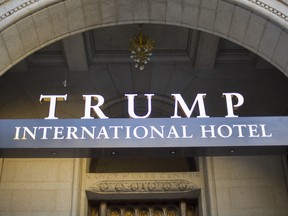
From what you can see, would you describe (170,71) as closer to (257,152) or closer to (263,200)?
(263,200)

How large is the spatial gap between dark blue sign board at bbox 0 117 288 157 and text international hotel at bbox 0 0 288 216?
0.02 metres

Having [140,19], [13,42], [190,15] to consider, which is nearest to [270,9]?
[190,15]

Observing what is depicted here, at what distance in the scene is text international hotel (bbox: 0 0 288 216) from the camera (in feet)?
23.4

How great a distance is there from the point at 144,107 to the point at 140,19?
4327 millimetres

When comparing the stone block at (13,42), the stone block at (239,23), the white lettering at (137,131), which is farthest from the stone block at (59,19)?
the stone block at (239,23)

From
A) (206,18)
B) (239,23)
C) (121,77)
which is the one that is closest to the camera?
(239,23)

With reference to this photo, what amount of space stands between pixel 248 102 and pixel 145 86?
2.65 metres

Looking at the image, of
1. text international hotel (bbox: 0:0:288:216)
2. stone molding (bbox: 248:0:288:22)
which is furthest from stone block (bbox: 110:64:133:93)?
stone molding (bbox: 248:0:288:22)

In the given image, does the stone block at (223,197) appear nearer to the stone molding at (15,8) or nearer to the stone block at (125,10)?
the stone block at (125,10)

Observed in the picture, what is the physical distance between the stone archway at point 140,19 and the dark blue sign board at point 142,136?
1.11 metres

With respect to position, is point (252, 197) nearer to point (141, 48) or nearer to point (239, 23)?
point (141, 48)

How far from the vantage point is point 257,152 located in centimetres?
734

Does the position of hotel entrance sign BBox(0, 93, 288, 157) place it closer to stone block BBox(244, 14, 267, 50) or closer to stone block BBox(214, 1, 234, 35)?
stone block BBox(244, 14, 267, 50)

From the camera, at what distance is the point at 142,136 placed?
7098 millimetres
